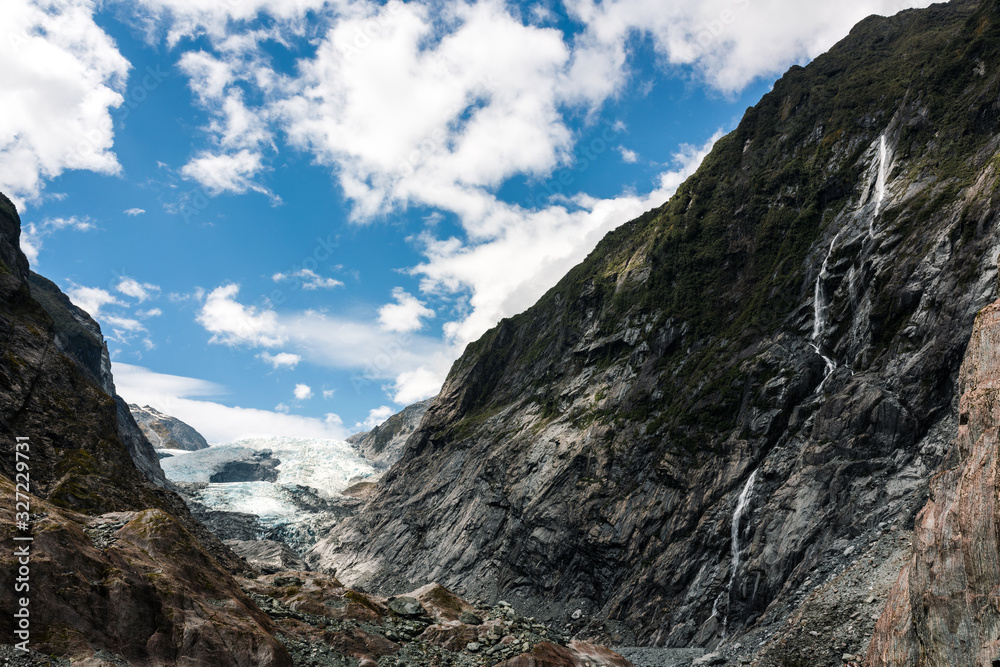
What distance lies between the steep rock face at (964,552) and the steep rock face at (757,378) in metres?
16.4

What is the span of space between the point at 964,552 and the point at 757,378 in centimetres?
3735

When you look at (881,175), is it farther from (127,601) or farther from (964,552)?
(127,601)

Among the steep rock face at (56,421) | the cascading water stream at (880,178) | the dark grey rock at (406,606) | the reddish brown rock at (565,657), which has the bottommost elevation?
the reddish brown rock at (565,657)

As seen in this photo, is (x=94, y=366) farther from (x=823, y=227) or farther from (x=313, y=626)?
(x=823, y=227)

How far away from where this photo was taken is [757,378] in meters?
50.5

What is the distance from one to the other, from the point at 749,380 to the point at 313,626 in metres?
45.5

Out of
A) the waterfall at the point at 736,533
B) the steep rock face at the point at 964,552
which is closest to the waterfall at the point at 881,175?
the waterfall at the point at 736,533

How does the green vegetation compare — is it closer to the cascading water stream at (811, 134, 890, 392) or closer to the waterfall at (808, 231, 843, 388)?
the cascading water stream at (811, 134, 890, 392)

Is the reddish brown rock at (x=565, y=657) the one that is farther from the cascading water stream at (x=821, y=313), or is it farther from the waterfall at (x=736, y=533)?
the cascading water stream at (x=821, y=313)

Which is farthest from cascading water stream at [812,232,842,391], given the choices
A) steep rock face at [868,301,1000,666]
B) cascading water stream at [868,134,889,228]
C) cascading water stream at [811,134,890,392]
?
steep rock face at [868,301,1000,666]

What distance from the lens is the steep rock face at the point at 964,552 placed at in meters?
14.2

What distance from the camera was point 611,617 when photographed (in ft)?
153

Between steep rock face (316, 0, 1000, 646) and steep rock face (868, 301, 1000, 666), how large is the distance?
53.8 feet

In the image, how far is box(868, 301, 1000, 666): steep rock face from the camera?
14.2 m
